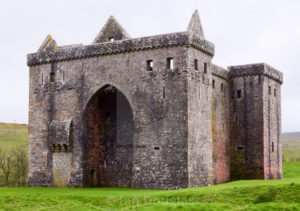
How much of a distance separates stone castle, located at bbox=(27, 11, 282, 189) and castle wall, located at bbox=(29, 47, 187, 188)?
0.05 meters

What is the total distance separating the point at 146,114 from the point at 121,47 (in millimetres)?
4111

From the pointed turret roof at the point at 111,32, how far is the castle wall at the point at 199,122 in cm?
527

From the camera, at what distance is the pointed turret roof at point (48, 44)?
32.9 meters

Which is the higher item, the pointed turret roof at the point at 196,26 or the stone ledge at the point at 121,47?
the pointed turret roof at the point at 196,26

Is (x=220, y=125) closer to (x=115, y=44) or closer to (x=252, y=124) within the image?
(x=252, y=124)

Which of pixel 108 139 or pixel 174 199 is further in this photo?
pixel 108 139

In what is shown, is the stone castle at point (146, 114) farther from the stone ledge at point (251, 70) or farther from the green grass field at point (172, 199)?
the green grass field at point (172, 199)

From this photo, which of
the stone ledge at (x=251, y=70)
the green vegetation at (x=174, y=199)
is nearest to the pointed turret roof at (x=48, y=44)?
the green vegetation at (x=174, y=199)

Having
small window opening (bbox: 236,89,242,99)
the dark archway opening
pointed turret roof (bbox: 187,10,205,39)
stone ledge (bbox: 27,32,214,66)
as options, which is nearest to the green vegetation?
the dark archway opening

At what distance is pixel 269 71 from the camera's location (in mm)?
36875

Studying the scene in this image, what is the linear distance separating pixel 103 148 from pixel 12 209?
10.0 metres

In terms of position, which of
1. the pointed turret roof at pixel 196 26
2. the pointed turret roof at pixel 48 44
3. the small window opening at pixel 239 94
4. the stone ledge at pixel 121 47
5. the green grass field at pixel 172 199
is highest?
the pointed turret roof at pixel 196 26

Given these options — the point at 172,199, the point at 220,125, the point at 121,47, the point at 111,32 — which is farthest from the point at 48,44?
the point at 172,199

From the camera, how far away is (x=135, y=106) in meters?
28.9
